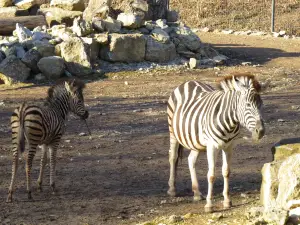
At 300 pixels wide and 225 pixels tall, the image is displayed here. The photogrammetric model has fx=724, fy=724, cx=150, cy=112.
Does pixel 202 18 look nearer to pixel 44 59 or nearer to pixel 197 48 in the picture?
pixel 197 48

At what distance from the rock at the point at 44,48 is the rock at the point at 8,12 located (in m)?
2.84

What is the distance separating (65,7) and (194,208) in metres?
15.1

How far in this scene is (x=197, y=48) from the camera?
2155 centimetres

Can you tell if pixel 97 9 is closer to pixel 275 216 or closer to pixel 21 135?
pixel 21 135

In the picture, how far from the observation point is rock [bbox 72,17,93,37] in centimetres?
2035

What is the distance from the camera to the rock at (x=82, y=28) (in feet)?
66.7

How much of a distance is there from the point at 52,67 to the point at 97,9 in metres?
3.90

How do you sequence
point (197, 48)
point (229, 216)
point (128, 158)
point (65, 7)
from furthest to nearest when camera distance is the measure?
1. point (65, 7)
2. point (197, 48)
3. point (128, 158)
4. point (229, 216)

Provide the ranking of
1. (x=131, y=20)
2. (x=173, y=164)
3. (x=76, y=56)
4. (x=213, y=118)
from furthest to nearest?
(x=131, y=20)
(x=76, y=56)
(x=173, y=164)
(x=213, y=118)

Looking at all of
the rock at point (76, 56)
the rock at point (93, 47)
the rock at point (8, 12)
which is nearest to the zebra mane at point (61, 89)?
the rock at point (76, 56)

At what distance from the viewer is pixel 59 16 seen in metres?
22.5

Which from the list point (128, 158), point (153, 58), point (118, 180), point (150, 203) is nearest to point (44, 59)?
point (153, 58)

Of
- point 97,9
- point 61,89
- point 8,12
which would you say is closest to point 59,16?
point 97,9

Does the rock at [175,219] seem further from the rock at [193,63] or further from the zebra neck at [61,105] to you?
the rock at [193,63]
